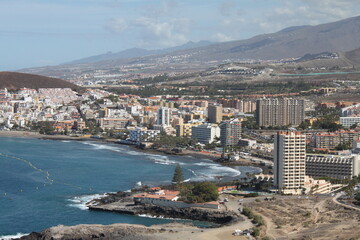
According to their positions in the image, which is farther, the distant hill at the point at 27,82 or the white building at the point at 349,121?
the distant hill at the point at 27,82

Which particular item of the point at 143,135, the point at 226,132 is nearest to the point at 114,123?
the point at 143,135

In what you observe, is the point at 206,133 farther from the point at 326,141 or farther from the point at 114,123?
the point at 114,123

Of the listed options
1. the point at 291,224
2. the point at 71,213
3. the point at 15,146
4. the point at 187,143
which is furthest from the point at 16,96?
the point at 291,224

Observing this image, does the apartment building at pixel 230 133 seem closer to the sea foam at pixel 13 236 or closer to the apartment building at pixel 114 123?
the apartment building at pixel 114 123

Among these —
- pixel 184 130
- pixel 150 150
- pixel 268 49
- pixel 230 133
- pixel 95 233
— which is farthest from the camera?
pixel 268 49

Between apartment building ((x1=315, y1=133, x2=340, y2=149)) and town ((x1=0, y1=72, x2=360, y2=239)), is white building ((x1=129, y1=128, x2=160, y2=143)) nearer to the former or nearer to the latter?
town ((x1=0, y1=72, x2=360, y2=239))

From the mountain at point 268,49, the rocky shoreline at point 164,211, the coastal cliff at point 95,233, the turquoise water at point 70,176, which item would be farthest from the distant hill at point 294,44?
the coastal cliff at point 95,233
